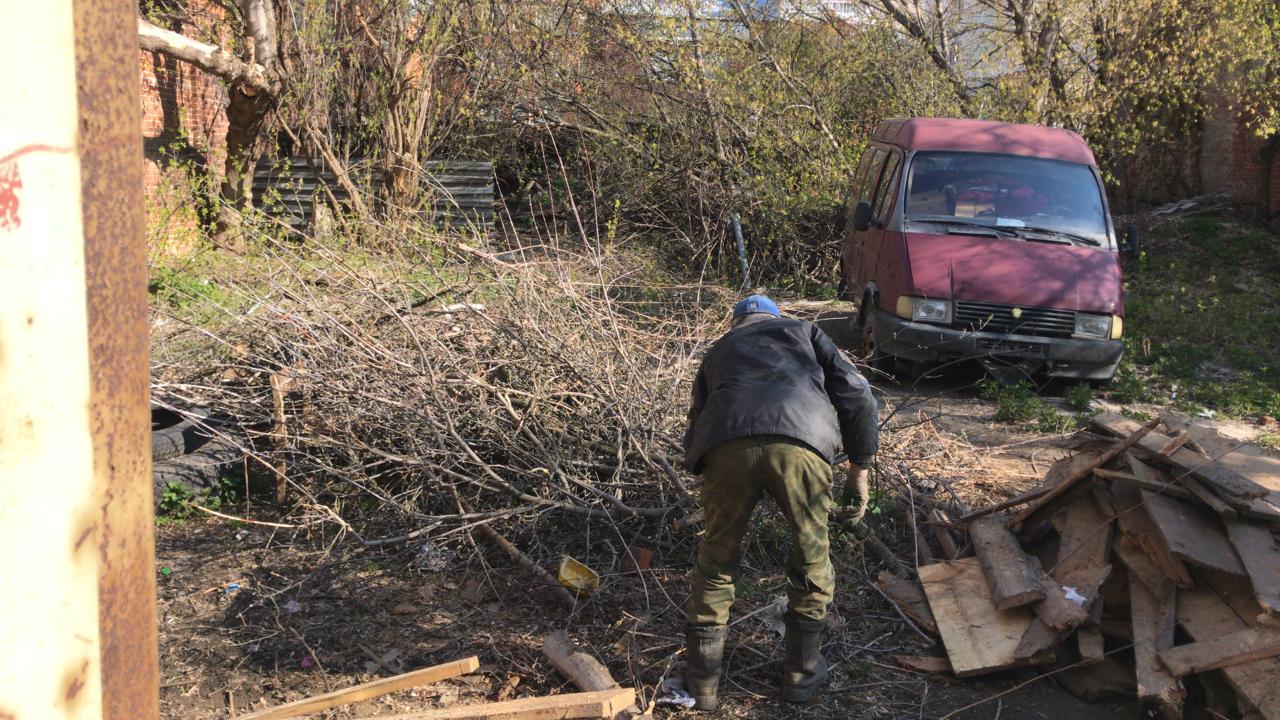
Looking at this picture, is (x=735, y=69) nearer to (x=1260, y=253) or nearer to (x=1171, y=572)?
(x=1260, y=253)

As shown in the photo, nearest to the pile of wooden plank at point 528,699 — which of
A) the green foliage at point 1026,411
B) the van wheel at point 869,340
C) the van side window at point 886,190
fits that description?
the green foliage at point 1026,411

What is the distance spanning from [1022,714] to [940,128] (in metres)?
6.90

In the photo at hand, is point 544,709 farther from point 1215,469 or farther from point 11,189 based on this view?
point 1215,469

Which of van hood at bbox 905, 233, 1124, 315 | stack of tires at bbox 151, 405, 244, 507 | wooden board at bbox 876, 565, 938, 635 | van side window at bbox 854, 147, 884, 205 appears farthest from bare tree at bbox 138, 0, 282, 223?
wooden board at bbox 876, 565, 938, 635

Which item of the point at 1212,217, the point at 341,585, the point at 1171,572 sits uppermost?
the point at 1212,217

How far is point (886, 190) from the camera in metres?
9.86

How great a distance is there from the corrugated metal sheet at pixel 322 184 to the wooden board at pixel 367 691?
32.1 ft

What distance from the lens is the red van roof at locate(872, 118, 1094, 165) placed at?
948cm

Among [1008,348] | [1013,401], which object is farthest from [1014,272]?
[1013,401]

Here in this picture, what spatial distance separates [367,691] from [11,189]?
297 centimetres

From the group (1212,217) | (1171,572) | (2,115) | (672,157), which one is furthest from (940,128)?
(2,115)

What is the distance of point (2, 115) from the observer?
4.58ft

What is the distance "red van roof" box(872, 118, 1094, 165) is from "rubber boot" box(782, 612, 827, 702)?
21.4 feet

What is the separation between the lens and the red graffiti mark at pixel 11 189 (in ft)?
4.59
